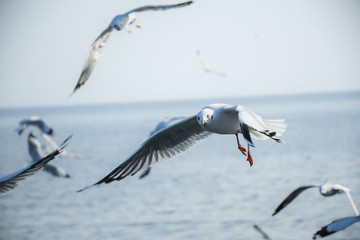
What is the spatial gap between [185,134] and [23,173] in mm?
2135

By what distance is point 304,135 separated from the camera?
3516 centimetres

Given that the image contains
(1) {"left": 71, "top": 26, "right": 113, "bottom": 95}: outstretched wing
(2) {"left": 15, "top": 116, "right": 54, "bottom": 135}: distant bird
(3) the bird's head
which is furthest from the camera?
(2) {"left": 15, "top": 116, "right": 54, "bottom": 135}: distant bird

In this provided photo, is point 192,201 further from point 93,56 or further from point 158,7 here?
point 158,7

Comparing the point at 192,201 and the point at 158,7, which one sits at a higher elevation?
the point at 158,7

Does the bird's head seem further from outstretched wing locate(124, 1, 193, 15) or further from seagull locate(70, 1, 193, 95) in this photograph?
seagull locate(70, 1, 193, 95)

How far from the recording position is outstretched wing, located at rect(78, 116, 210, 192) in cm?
659

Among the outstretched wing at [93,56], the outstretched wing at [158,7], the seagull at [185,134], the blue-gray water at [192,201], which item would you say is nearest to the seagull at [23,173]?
the seagull at [185,134]

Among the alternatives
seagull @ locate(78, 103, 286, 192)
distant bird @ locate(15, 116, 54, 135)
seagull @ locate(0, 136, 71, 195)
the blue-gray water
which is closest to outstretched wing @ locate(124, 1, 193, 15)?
seagull @ locate(78, 103, 286, 192)

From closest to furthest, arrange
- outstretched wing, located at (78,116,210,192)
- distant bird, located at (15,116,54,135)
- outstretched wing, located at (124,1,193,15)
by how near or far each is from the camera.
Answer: outstretched wing, located at (78,116,210,192) → outstretched wing, located at (124,1,193,15) → distant bird, located at (15,116,54,135)

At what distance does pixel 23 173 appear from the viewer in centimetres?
630

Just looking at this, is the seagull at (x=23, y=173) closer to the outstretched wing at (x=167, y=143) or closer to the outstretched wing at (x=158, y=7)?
the outstretched wing at (x=167, y=143)

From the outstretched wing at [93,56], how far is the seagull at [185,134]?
57.5 inches

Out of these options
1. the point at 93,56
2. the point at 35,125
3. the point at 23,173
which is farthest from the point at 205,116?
the point at 35,125

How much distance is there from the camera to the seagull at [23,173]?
6.00 m
